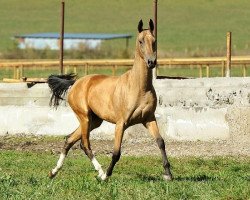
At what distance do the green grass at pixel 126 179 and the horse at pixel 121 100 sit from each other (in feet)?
1.57

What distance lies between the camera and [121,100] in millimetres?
13938

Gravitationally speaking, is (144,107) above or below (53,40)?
below

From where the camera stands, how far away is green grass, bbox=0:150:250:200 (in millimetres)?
11336

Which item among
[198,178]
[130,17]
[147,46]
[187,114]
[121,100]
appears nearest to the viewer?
[147,46]

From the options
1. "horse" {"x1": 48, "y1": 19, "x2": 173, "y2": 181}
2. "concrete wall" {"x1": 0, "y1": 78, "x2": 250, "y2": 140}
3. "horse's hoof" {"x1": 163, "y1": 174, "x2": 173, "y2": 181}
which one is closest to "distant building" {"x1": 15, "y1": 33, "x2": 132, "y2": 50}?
"concrete wall" {"x1": 0, "y1": 78, "x2": 250, "y2": 140}

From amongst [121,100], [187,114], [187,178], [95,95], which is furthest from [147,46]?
[187,114]

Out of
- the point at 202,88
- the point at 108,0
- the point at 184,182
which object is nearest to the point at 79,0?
the point at 108,0

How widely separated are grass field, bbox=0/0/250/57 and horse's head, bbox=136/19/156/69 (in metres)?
76.0

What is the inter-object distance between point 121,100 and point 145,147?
476cm

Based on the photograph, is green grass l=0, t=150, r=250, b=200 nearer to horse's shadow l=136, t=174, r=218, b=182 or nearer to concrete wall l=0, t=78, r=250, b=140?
horse's shadow l=136, t=174, r=218, b=182

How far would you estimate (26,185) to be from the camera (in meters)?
12.3

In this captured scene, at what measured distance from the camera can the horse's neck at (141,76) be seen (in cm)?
1371

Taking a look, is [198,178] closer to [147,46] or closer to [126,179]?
[126,179]

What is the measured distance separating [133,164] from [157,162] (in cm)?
46
